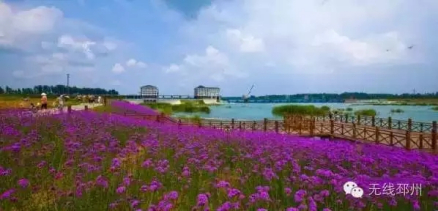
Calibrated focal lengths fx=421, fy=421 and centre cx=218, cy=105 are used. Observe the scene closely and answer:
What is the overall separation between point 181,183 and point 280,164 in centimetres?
164

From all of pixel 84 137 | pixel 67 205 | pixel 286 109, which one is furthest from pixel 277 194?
pixel 286 109

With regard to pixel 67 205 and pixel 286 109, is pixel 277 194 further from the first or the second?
pixel 286 109

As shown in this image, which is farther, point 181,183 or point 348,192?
point 181,183

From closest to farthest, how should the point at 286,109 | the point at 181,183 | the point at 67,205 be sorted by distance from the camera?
the point at 67,205 < the point at 181,183 < the point at 286,109

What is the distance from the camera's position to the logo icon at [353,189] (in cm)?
510

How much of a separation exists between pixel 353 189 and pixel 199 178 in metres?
2.38

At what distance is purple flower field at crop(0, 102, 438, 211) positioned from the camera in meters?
5.07

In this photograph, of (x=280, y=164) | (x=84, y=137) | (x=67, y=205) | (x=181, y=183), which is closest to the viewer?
(x=67, y=205)

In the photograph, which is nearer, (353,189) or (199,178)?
(353,189)

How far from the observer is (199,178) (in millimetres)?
6535

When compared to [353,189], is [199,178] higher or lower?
lower

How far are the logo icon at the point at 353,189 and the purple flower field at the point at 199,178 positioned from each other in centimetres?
6

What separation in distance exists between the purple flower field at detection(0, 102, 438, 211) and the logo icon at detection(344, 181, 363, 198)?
0.20 feet

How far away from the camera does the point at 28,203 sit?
5738 millimetres
